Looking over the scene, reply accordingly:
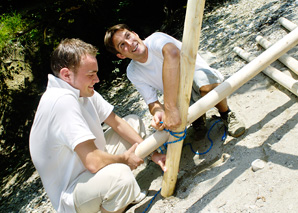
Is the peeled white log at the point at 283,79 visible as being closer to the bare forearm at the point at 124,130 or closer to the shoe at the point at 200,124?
the shoe at the point at 200,124

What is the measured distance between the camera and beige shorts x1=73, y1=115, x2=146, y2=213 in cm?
217

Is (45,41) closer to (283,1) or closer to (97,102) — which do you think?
(97,102)

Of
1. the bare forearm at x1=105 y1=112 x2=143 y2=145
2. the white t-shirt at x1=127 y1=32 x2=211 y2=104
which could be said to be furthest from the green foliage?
the bare forearm at x1=105 y1=112 x2=143 y2=145

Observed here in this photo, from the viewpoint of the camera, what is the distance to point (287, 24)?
4.01 meters

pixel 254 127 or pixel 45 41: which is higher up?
pixel 45 41

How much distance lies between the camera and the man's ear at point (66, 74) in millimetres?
2240

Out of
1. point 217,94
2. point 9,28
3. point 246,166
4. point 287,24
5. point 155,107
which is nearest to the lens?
point 217,94

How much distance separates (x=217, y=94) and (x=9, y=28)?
5.16 metres

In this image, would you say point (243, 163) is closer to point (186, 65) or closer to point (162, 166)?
point (162, 166)

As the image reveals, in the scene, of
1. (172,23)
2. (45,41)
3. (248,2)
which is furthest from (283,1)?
(45,41)

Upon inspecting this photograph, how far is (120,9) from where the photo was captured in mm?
5973

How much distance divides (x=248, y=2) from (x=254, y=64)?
3.54m

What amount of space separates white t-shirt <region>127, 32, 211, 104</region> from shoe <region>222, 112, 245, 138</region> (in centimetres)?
59

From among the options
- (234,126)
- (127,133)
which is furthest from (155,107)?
(234,126)
